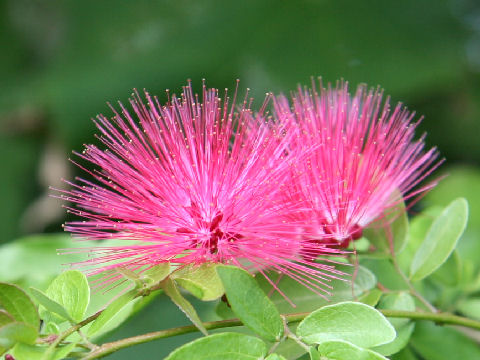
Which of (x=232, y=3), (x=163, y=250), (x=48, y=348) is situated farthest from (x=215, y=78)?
(x=48, y=348)

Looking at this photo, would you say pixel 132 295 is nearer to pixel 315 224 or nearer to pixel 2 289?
pixel 2 289

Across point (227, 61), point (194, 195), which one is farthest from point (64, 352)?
point (227, 61)

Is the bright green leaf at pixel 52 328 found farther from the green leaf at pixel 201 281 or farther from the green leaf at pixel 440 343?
the green leaf at pixel 440 343

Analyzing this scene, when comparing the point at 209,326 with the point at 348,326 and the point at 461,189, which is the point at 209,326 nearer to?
the point at 348,326

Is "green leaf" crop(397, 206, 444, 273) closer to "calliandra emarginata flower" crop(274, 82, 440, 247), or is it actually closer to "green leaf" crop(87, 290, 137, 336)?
"calliandra emarginata flower" crop(274, 82, 440, 247)

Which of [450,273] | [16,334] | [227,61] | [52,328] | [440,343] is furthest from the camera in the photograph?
[227,61]

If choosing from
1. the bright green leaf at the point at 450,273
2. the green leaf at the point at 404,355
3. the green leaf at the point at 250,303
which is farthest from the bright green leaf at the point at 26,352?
the bright green leaf at the point at 450,273
